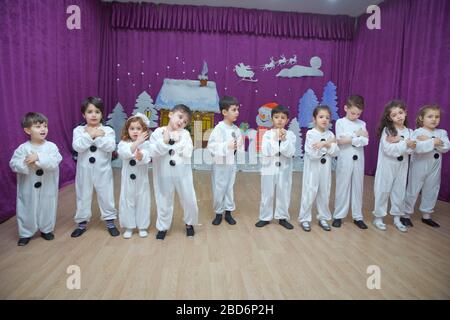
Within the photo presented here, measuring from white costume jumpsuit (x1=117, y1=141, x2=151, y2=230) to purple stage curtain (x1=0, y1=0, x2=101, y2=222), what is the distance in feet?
4.13

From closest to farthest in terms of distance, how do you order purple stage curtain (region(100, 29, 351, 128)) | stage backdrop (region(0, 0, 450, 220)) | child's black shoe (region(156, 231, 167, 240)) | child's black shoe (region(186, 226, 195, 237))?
1. child's black shoe (region(156, 231, 167, 240))
2. child's black shoe (region(186, 226, 195, 237))
3. stage backdrop (region(0, 0, 450, 220))
4. purple stage curtain (region(100, 29, 351, 128))

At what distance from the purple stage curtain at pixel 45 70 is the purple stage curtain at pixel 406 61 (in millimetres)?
4750

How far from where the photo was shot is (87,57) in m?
5.24

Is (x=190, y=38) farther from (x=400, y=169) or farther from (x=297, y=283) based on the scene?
(x=297, y=283)

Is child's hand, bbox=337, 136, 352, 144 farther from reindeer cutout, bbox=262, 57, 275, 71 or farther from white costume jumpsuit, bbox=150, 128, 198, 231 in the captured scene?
reindeer cutout, bbox=262, 57, 275, 71

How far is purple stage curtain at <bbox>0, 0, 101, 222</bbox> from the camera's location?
3.14 metres

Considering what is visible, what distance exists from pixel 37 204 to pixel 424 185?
3561mm

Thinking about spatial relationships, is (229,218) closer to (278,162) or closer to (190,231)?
(190,231)

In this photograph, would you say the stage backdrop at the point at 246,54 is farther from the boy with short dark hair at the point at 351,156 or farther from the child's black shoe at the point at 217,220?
the child's black shoe at the point at 217,220

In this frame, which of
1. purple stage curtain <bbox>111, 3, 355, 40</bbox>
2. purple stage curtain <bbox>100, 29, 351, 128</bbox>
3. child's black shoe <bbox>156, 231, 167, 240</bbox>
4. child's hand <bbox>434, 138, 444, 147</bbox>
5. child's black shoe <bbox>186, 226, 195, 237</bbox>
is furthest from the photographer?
purple stage curtain <bbox>100, 29, 351, 128</bbox>

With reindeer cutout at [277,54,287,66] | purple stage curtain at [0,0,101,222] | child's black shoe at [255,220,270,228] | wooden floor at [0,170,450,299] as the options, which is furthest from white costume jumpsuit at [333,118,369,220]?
reindeer cutout at [277,54,287,66]

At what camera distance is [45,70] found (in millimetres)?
4008

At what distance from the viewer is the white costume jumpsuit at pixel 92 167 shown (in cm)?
261
